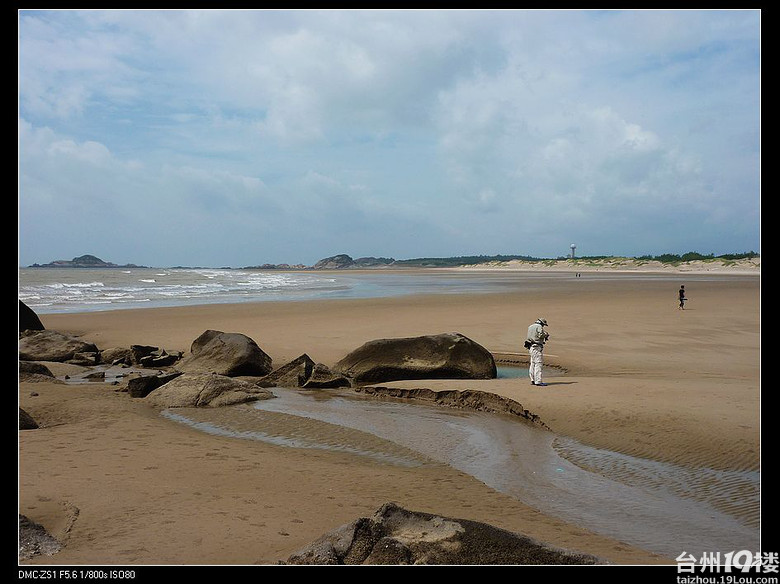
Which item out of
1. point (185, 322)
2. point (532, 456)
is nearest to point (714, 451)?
point (532, 456)

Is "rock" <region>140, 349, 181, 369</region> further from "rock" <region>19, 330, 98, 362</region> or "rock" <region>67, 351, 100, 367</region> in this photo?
"rock" <region>19, 330, 98, 362</region>

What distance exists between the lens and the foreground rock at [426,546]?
3.56 m

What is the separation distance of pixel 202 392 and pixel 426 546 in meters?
7.80

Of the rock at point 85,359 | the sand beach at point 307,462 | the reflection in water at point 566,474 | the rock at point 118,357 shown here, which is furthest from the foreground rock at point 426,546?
the rock at point 85,359

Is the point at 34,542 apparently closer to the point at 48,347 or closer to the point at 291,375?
the point at 291,375

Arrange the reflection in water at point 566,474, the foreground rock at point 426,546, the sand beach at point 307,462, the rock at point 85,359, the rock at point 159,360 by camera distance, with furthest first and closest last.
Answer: the rock at point 85,359
the rock at point 159,360
the reflection in water at point 566,474
the sand beach at point 307,462
the foreground rock at point 426,546

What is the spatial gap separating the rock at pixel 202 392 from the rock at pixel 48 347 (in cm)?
624

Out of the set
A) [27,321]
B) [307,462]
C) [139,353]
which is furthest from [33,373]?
[307,462]

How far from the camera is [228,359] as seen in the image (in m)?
13.5

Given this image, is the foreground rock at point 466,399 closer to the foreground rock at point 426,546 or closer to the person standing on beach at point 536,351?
the person standing on beach at point 536,351

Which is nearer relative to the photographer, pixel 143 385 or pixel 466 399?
pixel 466 399

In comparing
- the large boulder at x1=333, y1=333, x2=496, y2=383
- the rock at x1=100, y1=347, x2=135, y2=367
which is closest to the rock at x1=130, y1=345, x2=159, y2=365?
the rock at x1=100, y1=347, x2=135, y2=367

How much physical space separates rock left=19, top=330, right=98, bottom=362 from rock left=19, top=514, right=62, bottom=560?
1224cm

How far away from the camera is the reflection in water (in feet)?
Result: 17.4
